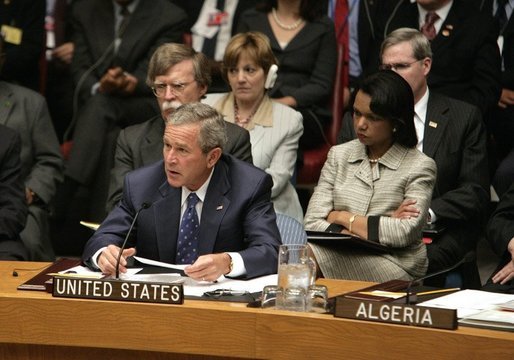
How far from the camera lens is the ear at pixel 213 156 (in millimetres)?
4430

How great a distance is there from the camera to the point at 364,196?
4906 millimetres

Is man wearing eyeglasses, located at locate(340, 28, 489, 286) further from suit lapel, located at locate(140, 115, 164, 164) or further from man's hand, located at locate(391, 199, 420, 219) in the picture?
suit lapel, located at locate(140, 115, 164, 164)

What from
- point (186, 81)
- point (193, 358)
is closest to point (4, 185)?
point (186, 81)

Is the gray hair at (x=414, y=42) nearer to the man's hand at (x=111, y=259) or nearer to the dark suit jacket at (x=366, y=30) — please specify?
the dark suit jacket at (x=366, y=30)

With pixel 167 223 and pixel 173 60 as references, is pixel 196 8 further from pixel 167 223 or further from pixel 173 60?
pixel 167 223

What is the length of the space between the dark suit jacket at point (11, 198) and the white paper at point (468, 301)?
2.33 metres

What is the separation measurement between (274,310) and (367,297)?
310 millimetres

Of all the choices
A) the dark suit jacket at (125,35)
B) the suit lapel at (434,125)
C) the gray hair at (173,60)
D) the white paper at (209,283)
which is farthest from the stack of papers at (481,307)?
the dark suit jacket at (125,35)

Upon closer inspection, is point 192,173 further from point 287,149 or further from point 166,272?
point 287,149

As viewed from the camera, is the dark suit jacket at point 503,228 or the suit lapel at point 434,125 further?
the suit lapel at point 434,125

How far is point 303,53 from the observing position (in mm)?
6547

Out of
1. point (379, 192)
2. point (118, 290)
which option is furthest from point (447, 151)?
point (118, 290)

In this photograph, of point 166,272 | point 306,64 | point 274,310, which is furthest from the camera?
point 306,64

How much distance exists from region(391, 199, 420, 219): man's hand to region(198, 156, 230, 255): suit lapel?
787 millimetres
